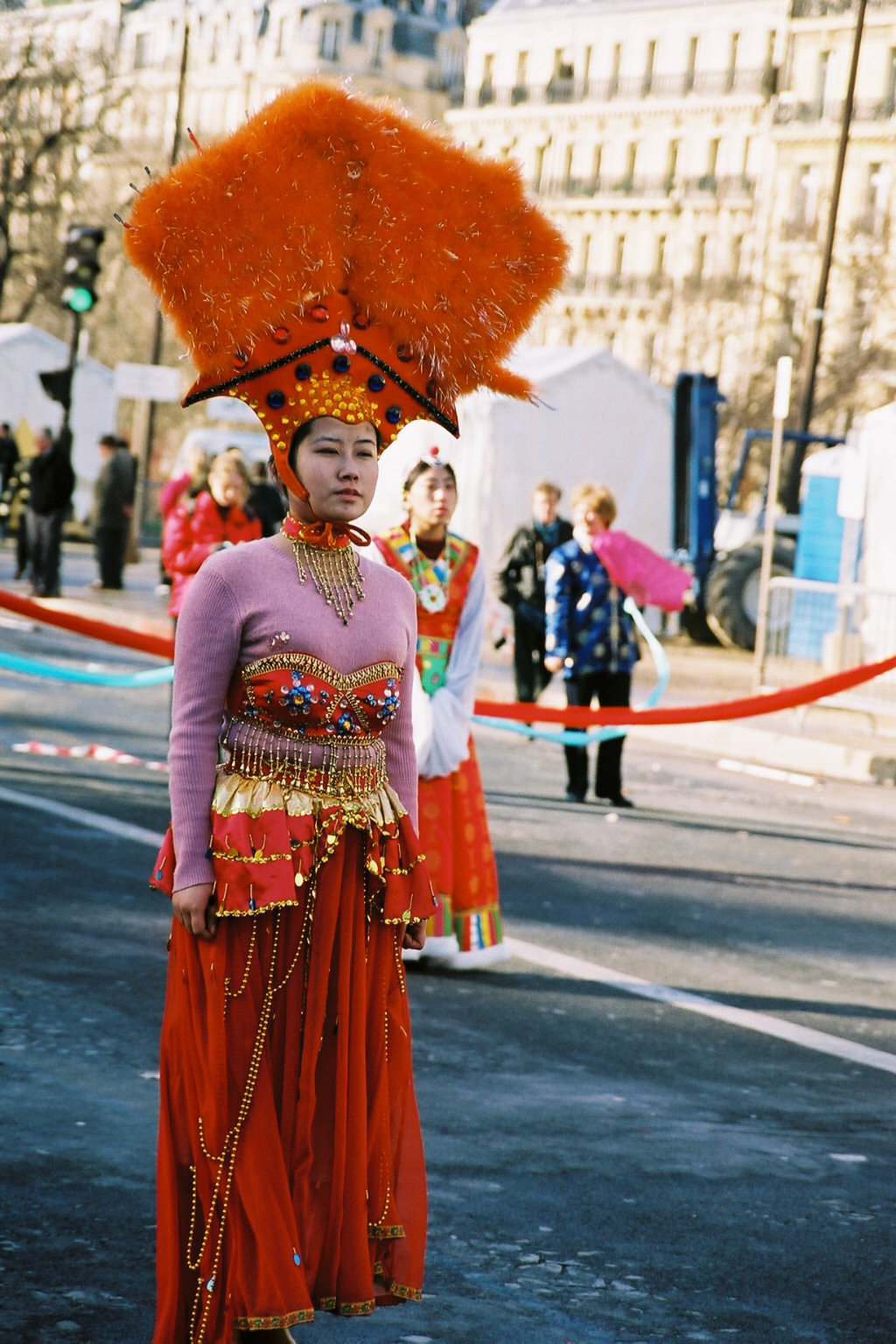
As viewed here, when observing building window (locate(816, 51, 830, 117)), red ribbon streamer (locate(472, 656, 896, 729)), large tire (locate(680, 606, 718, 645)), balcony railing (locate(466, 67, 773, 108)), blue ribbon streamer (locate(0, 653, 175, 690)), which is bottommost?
blue ribbon streamer (locate(0, 653, 175, 690))

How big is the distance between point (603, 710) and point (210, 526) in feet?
17.3

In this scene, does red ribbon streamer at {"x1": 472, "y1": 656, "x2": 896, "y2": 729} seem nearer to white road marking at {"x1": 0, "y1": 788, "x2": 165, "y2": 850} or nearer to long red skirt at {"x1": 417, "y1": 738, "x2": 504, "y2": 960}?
long red skirt at {"x1": 417, "y1": 738, "x2": 504, "y2": 960}

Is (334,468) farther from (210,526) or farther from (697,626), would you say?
(697,626)

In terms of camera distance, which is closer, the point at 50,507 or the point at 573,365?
the point at 50,507

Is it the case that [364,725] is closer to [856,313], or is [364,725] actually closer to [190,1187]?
[190,1187]

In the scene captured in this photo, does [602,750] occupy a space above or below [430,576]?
below

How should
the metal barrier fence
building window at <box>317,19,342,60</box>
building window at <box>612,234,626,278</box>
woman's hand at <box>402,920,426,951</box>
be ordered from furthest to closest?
building window at <box>317,19,342,60</box> → building window at <box>612,234,626,278</box> → the metal barrier fence → woman's hand at <box>402,920,426,951</box>

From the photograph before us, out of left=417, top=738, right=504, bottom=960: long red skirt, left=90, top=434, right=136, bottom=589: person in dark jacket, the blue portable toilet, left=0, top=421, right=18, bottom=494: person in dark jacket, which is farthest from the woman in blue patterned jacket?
left=0, top=421, right=18, bottom=494: person in dark jacket

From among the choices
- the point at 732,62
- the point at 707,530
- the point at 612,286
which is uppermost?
the point at 732,62

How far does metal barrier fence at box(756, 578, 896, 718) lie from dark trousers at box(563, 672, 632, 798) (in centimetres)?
345

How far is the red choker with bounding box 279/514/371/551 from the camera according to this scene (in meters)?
3.92

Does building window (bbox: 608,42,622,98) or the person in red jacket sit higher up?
building window (bbox: 608,42,622,98)

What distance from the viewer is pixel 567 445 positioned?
25.2 m

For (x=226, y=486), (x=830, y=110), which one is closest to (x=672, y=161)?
(x=830, y=110)
